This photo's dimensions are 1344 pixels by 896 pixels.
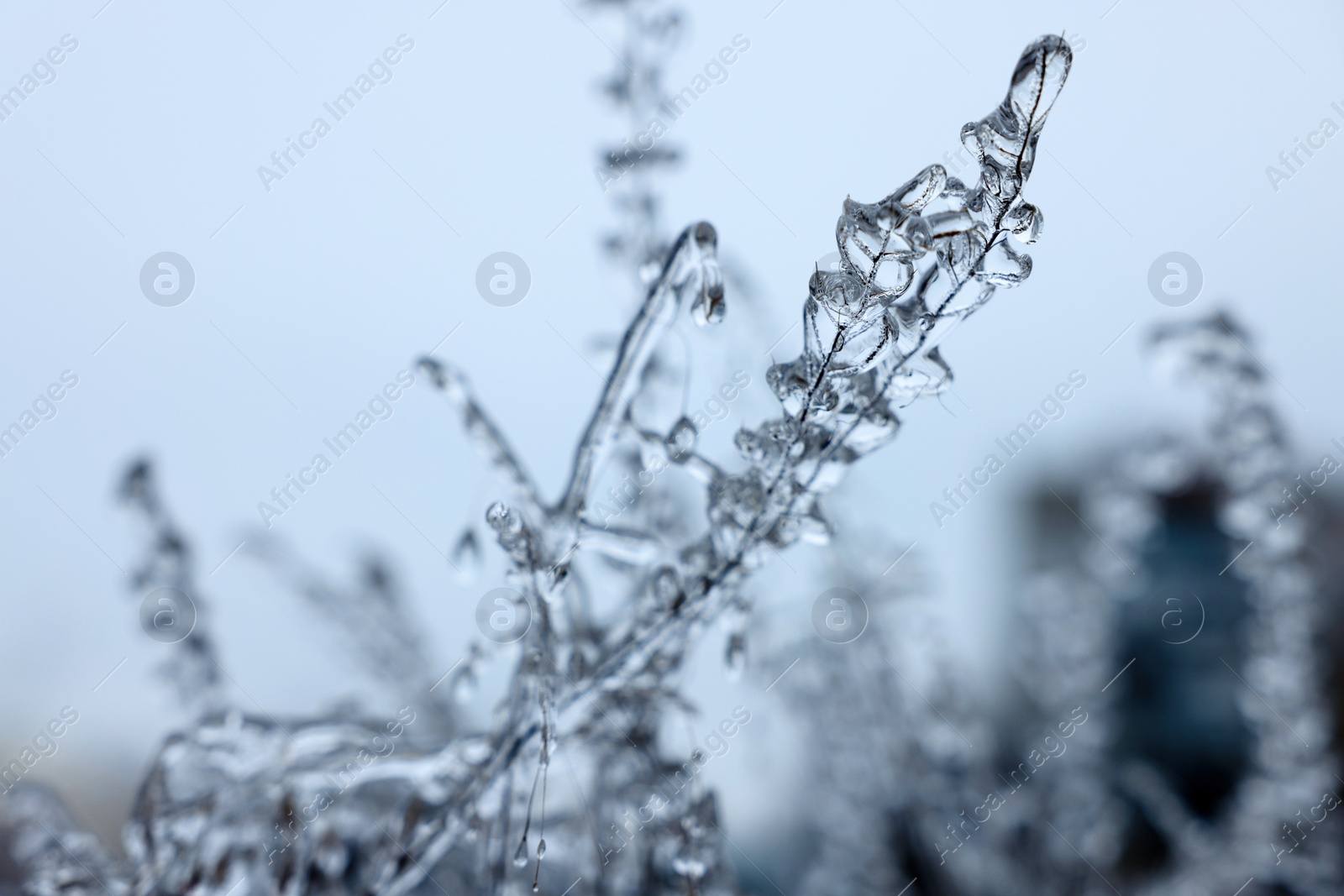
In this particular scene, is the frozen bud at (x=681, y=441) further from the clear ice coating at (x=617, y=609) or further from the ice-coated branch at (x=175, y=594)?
the ice-coated branch at (x=175, y=594)

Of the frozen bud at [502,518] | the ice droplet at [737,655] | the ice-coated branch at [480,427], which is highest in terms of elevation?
the ice-coated branch at [480,427]

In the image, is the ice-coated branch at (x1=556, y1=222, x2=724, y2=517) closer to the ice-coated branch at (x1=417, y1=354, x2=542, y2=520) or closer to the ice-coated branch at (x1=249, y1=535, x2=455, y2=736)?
the ice-coated branch at (x1=417, y1=354, x2=542, y2=520)

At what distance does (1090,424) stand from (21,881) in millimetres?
851

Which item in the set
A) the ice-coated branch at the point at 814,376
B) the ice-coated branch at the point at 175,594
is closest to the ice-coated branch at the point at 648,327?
the ice-coated branch at the point at 814,376

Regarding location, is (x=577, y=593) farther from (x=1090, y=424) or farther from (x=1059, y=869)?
(x=1090, y=424)

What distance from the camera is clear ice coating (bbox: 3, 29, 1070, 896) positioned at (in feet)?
0.49

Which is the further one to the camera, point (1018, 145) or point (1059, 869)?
point (1059, 869)

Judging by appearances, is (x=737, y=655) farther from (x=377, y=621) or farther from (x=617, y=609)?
(x=377, y=621)

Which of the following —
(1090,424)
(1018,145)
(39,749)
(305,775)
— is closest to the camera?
(1018,145)

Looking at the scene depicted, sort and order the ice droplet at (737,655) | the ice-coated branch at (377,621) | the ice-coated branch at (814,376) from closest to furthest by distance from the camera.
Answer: the ice-coated branch at (814,376), the ice droplet at (737,655), the ice-coated branch at (377,621)

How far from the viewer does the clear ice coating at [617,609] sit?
0.49 ft

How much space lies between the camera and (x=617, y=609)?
326mm

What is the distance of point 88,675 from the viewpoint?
428 millimetres

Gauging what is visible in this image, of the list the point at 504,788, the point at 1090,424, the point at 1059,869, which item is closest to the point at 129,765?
the point at 504,788
